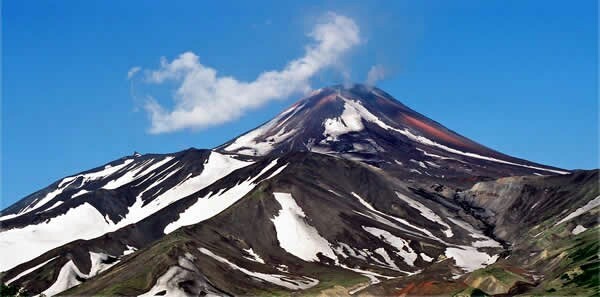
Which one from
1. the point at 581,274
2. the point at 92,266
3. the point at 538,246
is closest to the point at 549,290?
the point at 581,274

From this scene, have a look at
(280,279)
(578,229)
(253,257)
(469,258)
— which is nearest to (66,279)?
(253,257)

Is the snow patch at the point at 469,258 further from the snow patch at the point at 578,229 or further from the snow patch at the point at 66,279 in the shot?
the snow patch at the point at 66,279

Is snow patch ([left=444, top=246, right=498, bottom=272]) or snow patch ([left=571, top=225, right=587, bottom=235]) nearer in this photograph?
snow patch ([left=571, top=225, right=587, bottom=235])

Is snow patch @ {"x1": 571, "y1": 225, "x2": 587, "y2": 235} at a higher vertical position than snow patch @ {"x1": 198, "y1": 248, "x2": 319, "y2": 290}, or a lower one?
higher

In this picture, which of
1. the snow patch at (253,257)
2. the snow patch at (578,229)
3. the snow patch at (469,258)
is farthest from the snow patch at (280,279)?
the snow patch at (578,229)

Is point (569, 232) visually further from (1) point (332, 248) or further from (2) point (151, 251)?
(2) point (151, 251)

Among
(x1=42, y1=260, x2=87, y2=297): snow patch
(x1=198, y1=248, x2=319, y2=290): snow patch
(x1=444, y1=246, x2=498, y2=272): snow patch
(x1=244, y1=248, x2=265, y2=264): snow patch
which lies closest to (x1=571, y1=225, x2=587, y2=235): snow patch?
(x1=444, y1=246, x2=498, y2=272): snow patch

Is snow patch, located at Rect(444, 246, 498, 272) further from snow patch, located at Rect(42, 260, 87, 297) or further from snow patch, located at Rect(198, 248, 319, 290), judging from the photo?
snow patch, located at Rect(42, 260, 87, 297)

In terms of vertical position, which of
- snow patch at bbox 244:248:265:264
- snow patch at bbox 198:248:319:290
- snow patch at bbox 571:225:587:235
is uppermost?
snow patch at bbox 244:248:265:264

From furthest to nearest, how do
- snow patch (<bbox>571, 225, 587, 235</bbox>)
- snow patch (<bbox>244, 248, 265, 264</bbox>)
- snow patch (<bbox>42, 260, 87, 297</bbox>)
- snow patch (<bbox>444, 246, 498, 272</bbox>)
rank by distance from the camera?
snow patch (<bbox>244, 248, 265, 264</bbox>) → snow patch (<bbox>42, 260, 87, 297</bbox>) → snow patch (<bbox>444, 246, 498, 272</bbox>) → snow patch (<bbox>571, 225, 587, 235</bbox>)

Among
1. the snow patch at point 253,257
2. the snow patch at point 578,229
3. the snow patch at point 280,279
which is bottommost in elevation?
the snow patch at point 280,279

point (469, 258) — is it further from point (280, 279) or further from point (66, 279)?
point (66, 279)
